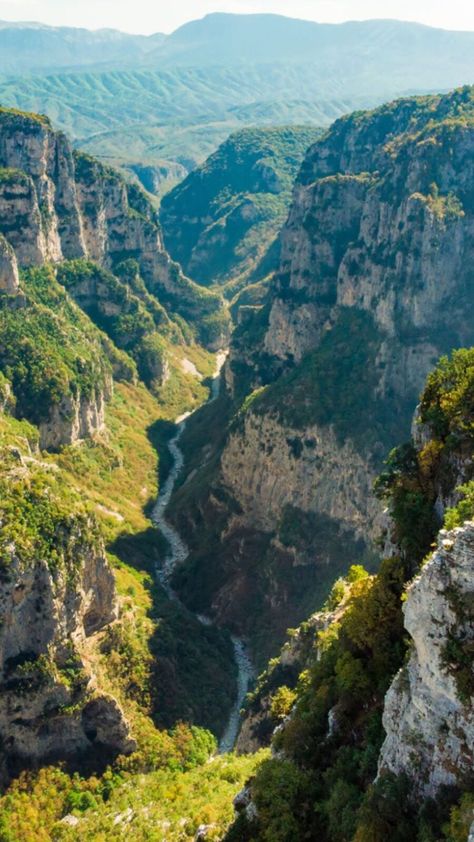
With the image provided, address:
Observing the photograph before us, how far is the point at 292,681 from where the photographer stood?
61.5 metres

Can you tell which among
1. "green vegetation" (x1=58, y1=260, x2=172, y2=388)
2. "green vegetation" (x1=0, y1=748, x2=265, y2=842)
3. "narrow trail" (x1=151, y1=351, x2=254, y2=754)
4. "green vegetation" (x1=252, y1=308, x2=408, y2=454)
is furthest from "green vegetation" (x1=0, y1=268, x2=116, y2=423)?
"green vegetation" (x1=0, y1=748, x2=265, y2=842)

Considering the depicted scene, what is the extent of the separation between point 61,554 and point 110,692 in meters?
12.2

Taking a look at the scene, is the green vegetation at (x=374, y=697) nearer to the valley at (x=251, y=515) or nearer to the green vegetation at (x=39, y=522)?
the valley at (x=251, y=515)

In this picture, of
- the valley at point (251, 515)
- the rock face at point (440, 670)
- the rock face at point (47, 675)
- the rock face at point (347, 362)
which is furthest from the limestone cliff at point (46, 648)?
the rock face at point (440, 670)

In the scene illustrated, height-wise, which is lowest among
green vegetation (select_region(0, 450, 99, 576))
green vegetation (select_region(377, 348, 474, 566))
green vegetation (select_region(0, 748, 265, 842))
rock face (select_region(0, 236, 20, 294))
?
green vegetation (select_region(0, 748, 265, 842))

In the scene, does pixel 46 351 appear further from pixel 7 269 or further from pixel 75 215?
pixel 75 215

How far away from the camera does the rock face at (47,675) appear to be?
60469 mm

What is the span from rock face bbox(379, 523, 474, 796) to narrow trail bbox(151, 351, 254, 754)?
45788mm

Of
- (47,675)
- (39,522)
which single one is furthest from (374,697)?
(39,522)

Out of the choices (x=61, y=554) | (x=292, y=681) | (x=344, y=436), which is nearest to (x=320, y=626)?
(x=292, y=681)

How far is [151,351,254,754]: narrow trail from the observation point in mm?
73312

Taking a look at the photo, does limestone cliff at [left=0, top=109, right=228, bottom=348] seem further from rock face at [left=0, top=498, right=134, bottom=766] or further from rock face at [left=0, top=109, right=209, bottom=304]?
rock face at [left=0, top=498, right=134, bottom=766]

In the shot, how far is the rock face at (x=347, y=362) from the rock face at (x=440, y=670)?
191ft

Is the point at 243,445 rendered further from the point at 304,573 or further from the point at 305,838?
the point at 305,838
